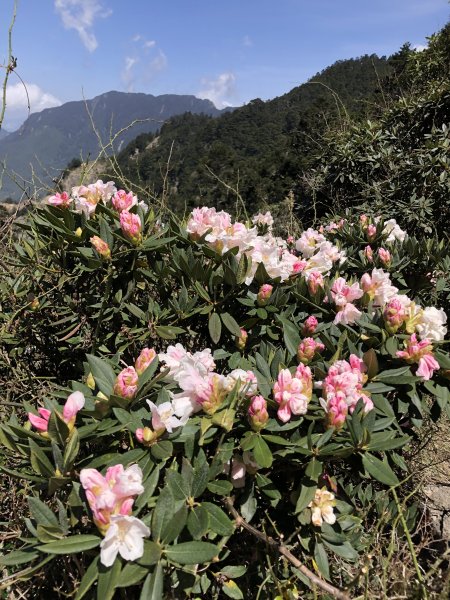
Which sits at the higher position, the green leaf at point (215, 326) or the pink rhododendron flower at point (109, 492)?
the green leaf at point (215, 326)

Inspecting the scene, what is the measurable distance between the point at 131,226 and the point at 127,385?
0.65m

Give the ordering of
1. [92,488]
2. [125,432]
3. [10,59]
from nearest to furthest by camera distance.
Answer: [92,488], [125,432], [10,59]

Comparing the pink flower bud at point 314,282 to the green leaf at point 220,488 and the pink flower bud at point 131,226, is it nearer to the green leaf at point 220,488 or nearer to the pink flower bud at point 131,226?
the pink flower bud at point 131,226

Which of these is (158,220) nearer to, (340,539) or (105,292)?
(105,292)

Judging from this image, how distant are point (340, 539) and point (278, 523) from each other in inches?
6.7

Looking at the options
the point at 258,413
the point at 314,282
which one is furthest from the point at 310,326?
the point at 258,413

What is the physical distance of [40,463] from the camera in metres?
0.90

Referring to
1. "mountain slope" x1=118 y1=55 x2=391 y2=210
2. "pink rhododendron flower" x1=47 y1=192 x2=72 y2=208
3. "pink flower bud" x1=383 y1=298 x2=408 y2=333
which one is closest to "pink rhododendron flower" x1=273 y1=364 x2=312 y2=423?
"pink flower bud" x1=383 y1=298 x2=408 y2=333

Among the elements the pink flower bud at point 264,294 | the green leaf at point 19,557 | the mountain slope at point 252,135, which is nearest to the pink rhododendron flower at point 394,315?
the pink flower bud at point 264,294

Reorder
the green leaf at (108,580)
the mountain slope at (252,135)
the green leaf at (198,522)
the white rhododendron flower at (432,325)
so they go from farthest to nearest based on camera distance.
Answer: the mountain slope at (252,135) < the white rhododendron flower at (432,325) < the green leaf at (198,522) < the green leaf at (108,580)

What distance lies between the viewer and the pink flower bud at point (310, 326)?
4.50ft

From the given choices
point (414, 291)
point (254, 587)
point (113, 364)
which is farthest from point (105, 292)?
point (414, 291)

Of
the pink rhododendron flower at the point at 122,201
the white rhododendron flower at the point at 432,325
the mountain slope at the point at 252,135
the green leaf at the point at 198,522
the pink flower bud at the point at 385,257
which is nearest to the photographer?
the green leaf at the point at 198,522

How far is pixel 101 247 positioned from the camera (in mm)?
1489
